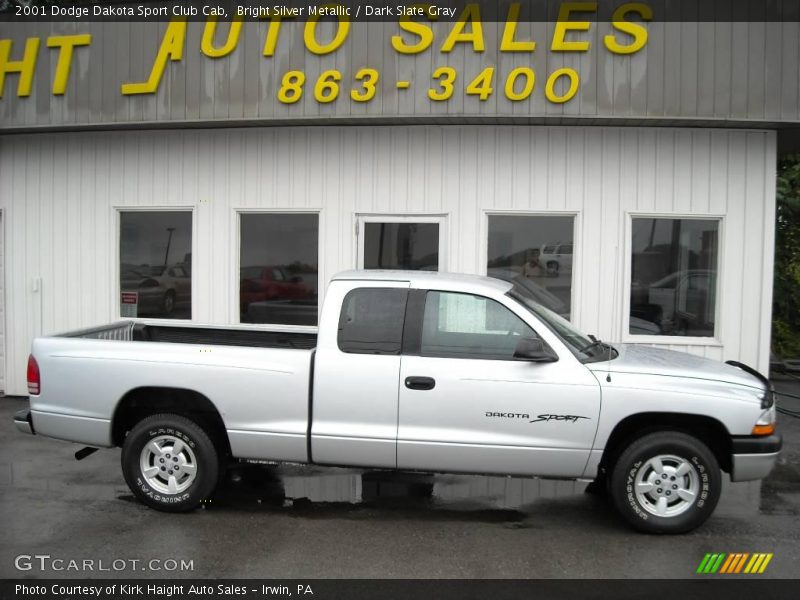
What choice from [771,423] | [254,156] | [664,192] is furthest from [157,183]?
[771,423]

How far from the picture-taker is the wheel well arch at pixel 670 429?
5230mm

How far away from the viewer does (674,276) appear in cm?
888

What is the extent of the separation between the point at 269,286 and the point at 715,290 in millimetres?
5556

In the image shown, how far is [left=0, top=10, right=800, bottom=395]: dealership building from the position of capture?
8.02m

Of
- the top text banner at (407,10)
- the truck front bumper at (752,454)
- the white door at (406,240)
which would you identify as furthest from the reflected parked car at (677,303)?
the truck front bumper at (752,454)

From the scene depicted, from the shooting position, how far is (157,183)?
951 centimetres

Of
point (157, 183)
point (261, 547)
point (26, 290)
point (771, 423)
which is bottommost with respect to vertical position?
point (261, 547)

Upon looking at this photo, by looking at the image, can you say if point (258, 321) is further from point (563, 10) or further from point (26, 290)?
point (563, 10)

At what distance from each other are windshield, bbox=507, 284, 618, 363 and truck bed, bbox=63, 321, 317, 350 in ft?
7.37

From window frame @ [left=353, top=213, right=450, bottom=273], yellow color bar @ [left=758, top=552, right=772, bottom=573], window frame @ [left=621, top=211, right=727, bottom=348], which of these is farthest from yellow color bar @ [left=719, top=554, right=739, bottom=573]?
window frame @ [left=353, top=213, right=450, bottom=273]

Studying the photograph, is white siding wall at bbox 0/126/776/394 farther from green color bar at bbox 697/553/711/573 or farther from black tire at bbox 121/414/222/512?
green color bar at bbox 697/553/711/573

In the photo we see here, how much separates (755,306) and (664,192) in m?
1.75
